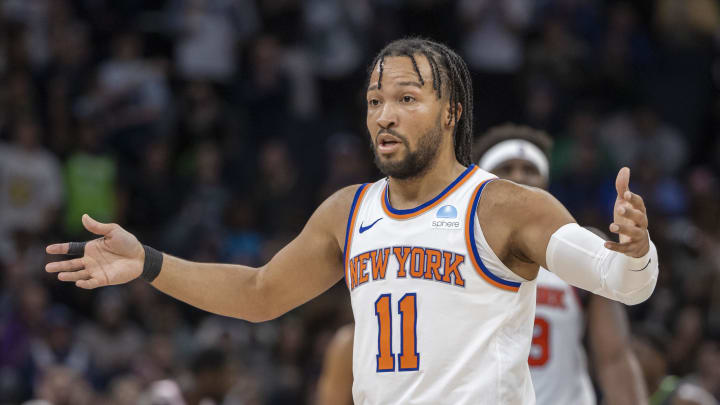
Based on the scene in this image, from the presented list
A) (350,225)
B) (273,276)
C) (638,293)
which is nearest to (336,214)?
(350,225)

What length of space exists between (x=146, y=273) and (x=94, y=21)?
933cm

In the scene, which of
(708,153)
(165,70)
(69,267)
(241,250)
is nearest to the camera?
(69,267)

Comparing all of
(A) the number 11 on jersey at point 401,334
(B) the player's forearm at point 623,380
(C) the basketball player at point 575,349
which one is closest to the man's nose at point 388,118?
(A) the number 11 on jersey at point 401,334

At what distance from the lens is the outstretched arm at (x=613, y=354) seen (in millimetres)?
5402

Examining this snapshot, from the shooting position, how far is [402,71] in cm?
422

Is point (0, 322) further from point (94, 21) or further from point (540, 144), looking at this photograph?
point (540, 144)

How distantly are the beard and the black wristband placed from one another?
38.1 inches

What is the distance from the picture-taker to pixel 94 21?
43.3 ft

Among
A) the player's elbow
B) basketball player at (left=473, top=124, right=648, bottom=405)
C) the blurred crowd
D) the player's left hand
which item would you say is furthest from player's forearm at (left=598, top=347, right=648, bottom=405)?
the blurred crowd

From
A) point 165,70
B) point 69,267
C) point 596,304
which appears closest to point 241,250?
point 165,70

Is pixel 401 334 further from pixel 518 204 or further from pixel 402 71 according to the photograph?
pixel 402 71

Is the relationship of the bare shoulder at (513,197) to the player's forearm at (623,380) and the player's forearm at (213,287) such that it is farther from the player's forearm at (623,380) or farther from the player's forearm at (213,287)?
the player's forearm at (623,380)

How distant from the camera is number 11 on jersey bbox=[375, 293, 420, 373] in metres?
4.01

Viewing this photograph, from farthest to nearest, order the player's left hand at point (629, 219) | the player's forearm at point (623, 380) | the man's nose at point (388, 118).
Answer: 1. the player's forearm at point (623, 380)
2. the man's nose at point (388, 118)
3. the player's left hand at point (629, 219)
